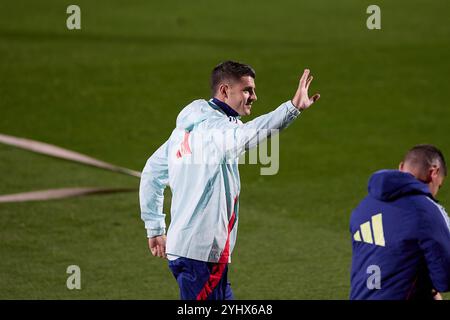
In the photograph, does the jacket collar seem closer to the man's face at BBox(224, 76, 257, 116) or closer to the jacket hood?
the man's face at BBox(224, 76, 257, 116)

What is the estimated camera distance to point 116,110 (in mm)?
13375

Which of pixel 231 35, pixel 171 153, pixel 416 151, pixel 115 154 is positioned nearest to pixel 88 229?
pixel 115 154

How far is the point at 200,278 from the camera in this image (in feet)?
17.3

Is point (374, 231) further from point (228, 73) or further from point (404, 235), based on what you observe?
point (228, 73)

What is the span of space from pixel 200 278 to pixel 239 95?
1.06m

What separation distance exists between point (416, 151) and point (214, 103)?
1199mm

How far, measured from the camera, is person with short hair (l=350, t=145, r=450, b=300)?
15.0 ft

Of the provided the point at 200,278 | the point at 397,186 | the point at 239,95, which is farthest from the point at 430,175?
the point at 200,278

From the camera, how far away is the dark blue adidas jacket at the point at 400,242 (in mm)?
4570

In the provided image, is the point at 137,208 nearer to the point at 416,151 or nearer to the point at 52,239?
the point at 52,239
